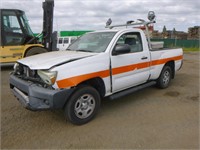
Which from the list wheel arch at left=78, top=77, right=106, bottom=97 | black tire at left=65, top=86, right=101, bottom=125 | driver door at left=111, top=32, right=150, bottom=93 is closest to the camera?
black tire at left=65, top=86, right=101, bottom=125

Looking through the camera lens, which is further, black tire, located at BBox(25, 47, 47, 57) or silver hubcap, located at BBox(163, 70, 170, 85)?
black tire, located at BBox(25, 47, 47, 57)

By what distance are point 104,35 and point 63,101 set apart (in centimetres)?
201

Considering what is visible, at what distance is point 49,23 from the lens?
9.26m

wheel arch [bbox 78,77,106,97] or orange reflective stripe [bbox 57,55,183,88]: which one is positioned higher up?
orange reflective stripe [bbox 57,55,183,88]

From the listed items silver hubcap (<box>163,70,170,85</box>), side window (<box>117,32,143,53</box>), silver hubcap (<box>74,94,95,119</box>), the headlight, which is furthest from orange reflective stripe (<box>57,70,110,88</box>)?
silver hubcap (<box>163,70,170,85</box>)

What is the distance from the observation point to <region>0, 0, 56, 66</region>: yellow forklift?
331 inches

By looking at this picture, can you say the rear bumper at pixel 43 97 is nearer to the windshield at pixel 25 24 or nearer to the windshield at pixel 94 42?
the windshield at pixel 94 42

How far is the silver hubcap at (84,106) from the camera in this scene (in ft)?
11.7

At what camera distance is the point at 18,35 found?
8.76m

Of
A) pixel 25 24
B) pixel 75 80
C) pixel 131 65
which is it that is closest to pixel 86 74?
pixel 75 80

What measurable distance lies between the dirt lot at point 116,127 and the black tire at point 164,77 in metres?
0.86

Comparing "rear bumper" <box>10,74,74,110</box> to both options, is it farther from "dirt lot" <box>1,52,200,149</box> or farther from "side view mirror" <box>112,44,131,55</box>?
"side view mirror" <box>112,44,131,55</box>

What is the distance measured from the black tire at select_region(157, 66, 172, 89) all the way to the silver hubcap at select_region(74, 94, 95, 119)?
9.11ft

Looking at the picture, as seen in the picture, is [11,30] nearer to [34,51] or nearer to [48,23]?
[34,51]
